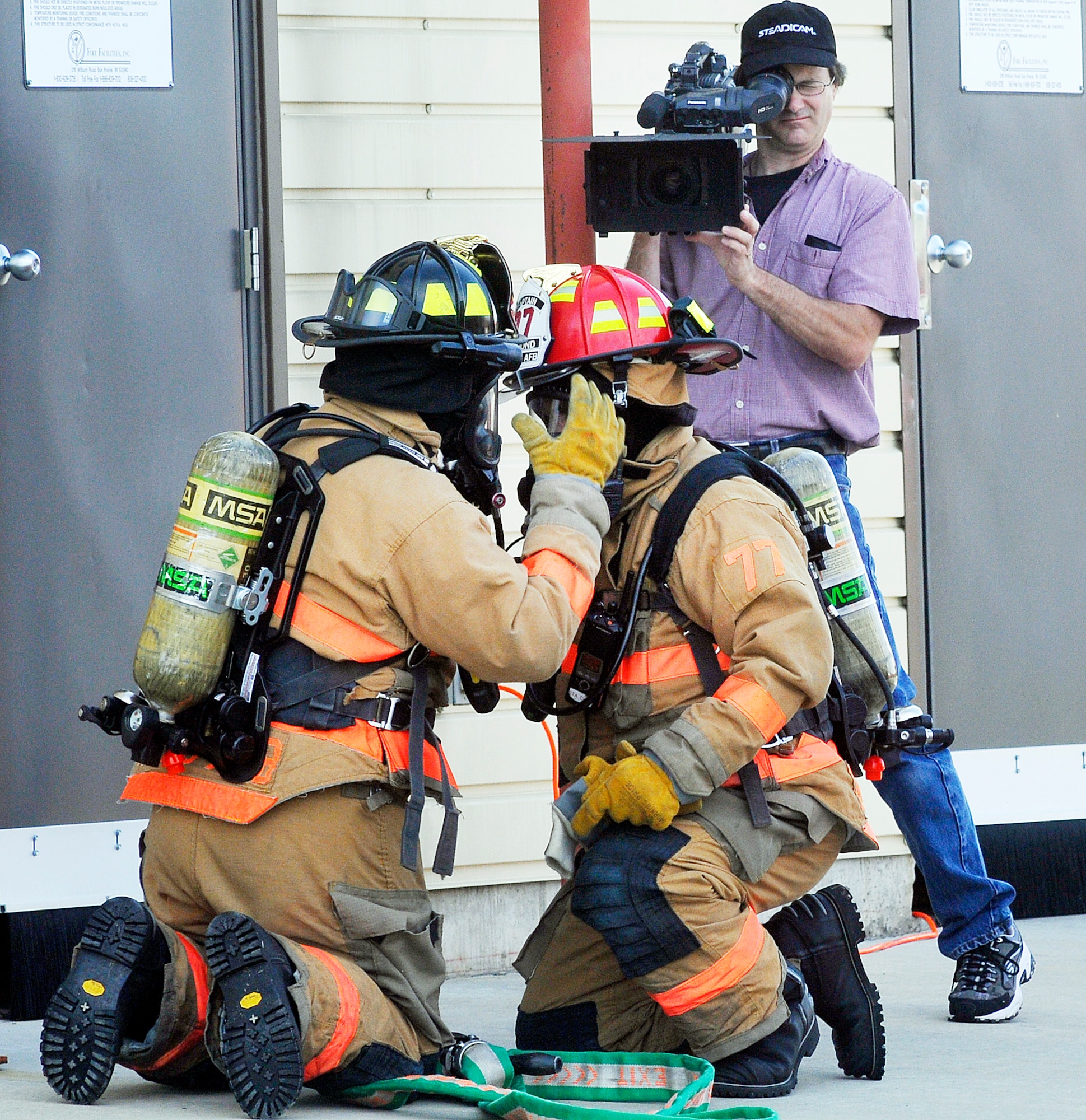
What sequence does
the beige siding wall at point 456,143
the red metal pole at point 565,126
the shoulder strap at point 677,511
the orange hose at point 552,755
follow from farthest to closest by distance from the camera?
the beige siding wall at point 456,143
the orange hose at point 552,755
the red metal pole at point 565,126
the shoulder strap at point 677,511

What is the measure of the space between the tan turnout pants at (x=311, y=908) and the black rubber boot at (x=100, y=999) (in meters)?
0.07

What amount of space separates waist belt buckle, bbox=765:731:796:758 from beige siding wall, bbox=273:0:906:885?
5.47 feet

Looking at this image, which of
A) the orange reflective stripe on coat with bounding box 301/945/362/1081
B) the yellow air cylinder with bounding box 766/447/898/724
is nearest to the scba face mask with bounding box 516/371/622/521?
the yellow air cylinder with bounding box 766/447/898/724

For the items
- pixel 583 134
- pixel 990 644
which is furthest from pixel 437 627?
pixel 990 644

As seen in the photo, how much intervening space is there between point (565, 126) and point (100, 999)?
2.31 m

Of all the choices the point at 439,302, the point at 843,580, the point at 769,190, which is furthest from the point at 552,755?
the point at 439,302

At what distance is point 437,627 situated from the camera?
372cm

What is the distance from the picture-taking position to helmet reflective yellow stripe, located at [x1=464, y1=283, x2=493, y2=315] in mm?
3986

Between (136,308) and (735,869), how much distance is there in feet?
7.88

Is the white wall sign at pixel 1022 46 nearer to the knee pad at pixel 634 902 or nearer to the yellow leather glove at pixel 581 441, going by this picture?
the yellow leather glove at pixel 581 441

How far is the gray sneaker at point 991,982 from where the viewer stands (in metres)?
4.77

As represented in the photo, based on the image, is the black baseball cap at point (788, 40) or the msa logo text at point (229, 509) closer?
the msa logo text at point (229, 509)

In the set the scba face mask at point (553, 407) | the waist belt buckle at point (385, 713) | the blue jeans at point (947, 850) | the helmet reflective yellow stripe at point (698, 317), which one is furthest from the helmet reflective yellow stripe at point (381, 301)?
the blue jeans at point (947, 850)

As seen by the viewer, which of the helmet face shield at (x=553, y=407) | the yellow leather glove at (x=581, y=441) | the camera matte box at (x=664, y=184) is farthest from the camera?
the camera matte box at (x=664, y=184)
